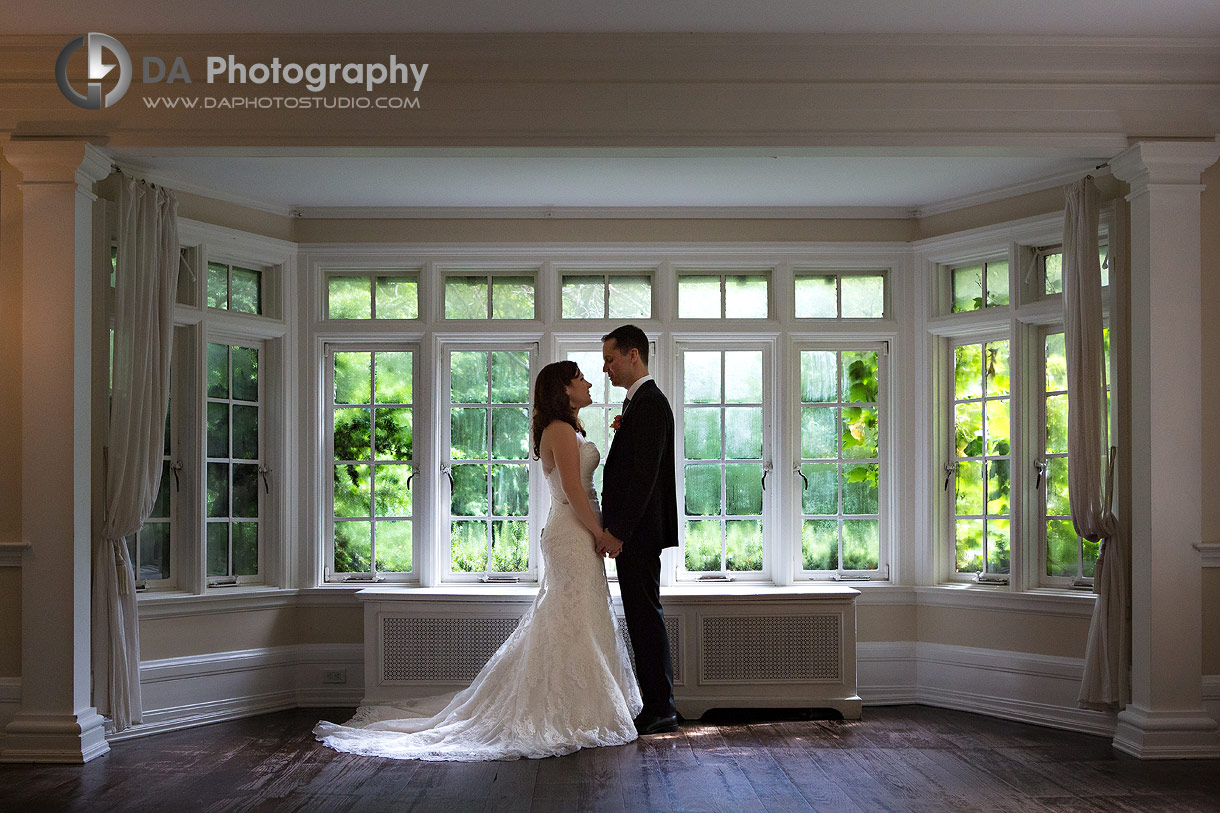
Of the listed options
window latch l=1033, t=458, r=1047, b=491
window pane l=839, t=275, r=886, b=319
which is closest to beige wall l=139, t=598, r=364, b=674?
window pane l=839, t=275, r=886, b=319

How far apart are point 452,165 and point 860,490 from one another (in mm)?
3061

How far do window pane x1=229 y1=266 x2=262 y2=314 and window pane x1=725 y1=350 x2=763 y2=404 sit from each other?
2804 mm

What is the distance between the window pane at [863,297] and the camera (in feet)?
21.9

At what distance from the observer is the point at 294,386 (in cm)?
650

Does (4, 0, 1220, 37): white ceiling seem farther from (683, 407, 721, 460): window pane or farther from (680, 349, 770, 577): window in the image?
(683, 407, 721, 460): window pane

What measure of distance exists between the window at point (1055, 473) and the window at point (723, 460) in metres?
1.55

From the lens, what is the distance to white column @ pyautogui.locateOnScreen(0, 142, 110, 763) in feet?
15.5

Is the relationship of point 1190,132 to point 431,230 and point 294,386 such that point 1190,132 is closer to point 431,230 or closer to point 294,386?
point 431,230

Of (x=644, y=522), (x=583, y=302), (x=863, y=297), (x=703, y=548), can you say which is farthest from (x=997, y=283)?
(x=644, y=522)

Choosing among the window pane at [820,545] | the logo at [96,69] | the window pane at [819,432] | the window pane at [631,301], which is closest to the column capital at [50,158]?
the logo at [96,69]

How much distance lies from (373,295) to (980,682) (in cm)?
414

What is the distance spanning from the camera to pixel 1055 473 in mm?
5953

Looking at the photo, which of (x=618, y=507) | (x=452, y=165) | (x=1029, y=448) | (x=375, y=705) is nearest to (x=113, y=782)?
(x=375, y=705)

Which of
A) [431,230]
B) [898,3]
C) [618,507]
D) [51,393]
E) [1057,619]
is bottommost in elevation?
[1057,619]
